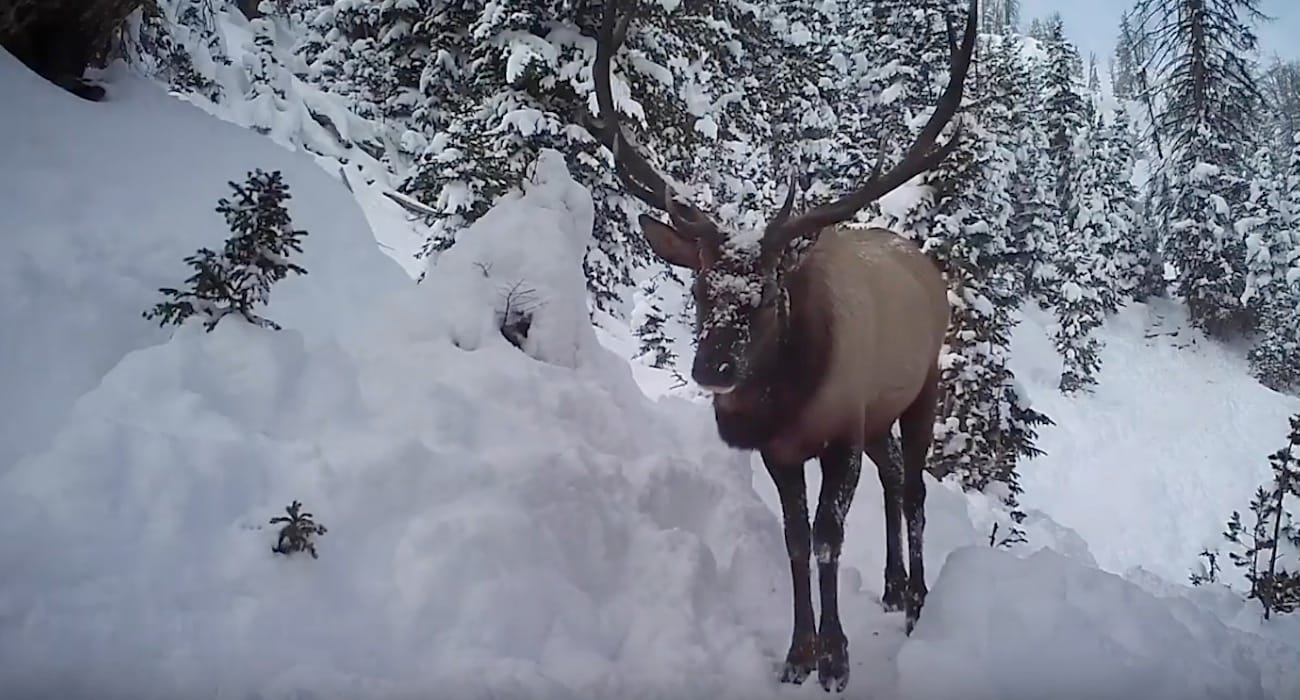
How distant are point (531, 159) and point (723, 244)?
16.2 feet

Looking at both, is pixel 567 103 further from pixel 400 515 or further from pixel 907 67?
pixel 907 67

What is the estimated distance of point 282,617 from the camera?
9.50ft

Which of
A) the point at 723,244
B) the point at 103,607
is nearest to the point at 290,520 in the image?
the point at 103,607

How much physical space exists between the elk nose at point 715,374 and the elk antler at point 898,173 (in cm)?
67

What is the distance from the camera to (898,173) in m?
4.13

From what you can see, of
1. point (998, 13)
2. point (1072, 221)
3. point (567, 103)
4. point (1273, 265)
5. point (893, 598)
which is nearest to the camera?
point (893, 598)

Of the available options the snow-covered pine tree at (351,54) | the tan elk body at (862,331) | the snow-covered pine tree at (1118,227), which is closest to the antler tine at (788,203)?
the tan elk body at (862,331)

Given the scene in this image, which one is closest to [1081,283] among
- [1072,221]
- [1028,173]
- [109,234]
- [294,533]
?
[1072,221]

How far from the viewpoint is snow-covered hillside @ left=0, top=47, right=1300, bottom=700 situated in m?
2.75

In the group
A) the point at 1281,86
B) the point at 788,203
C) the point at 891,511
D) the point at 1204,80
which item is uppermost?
the point at 1281,86

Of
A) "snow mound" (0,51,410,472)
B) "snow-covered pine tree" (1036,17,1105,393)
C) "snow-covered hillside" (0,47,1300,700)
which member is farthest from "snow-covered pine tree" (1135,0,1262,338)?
"snow-covered pine tree" (1036,17,1105,393)

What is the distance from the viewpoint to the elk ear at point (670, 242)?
409cm

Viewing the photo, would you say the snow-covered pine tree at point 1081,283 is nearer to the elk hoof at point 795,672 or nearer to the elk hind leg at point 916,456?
the elk hind leg at point 916,456

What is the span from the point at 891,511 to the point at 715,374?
94.4 inches
